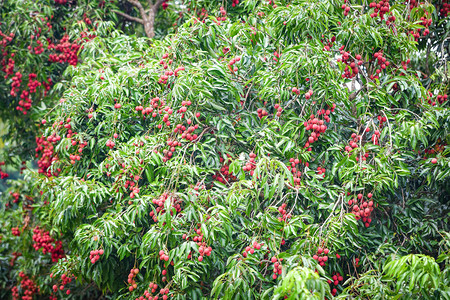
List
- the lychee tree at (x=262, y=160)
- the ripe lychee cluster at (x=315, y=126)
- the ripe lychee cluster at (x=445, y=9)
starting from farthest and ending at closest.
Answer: the ripe lychee cluster at (x=445, y=9) < the ripe lychee cluster at (x=315, y=126) < the lychee tree at (x=262, y=160)

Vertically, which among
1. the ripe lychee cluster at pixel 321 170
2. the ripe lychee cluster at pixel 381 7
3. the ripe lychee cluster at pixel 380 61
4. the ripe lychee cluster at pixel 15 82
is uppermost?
the ripe lychee cluster at pixel 381 7

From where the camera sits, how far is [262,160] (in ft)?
9.85

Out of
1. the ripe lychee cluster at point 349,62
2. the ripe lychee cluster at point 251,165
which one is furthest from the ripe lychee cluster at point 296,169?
the ripe lychee cluster at point 349,62

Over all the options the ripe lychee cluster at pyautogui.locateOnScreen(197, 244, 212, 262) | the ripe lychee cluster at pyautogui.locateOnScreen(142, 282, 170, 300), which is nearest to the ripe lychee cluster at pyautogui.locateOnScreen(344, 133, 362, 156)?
the ripe lychee cluster at pyautogui.locateOnScreen(197, 244, 212, 262)

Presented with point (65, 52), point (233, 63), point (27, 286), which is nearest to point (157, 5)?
point (65, 52)

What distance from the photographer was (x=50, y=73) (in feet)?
19.1

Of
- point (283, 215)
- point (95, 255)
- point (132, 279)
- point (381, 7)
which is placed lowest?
point (132, 279)

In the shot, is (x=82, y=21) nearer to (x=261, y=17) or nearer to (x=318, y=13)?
(x=261, y=17)

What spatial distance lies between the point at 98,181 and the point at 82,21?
2418mm

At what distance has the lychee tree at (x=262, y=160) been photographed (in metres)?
3.14

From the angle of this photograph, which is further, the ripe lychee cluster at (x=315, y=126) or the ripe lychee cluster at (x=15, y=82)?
the ripe lychee cluster at (x=15, y=82)

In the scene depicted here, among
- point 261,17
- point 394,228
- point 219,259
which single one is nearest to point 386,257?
point 394,228

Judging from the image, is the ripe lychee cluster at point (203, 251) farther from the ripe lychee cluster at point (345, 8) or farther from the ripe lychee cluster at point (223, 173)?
the ripe lychee cluster at point (345, 8)

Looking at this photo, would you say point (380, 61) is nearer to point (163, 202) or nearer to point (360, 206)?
point (360, 206)
